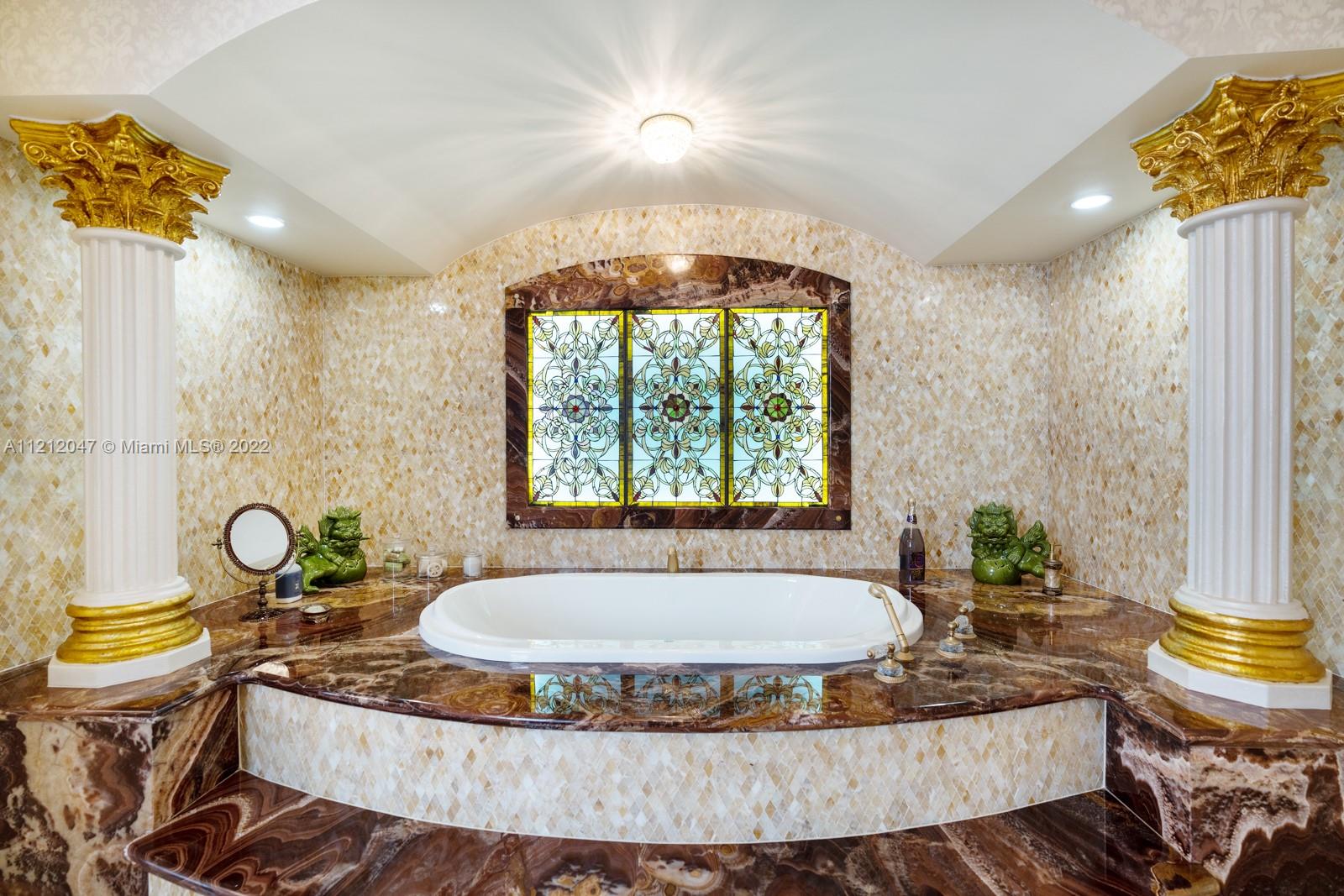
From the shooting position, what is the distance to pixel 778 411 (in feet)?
9.86

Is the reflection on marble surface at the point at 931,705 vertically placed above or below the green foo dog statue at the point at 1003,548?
below

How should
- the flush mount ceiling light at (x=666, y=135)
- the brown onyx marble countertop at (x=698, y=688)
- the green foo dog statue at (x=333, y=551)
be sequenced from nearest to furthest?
the brown onyx marble countertop at (x=698, y=688) → the flush mount ceiling light at (x=666, y=135) → the green foo dog statue at (x=333, y=551)

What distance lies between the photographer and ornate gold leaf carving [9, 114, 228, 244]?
1640 millimetres

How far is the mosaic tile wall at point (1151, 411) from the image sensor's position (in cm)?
173

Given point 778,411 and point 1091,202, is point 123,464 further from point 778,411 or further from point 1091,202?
point 1091,202

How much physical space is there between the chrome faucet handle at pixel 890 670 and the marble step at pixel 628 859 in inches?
13.6

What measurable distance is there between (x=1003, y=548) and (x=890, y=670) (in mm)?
1466

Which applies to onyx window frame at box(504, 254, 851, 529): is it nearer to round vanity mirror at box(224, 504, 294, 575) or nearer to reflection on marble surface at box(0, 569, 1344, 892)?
round vanity mirror at box(224, 504, 294, 575)

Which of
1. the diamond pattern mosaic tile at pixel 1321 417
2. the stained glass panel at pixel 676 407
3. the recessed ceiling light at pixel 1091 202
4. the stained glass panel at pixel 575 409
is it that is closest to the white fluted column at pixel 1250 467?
the diamond pattern mosaic tile at pixel 1321 417

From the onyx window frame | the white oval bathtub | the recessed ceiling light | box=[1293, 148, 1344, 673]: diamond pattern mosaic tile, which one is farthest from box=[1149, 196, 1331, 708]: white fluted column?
the onyx window frame

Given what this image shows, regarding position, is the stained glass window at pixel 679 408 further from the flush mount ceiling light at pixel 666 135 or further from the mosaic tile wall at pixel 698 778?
the mosaic tile wall at pixel 698 778

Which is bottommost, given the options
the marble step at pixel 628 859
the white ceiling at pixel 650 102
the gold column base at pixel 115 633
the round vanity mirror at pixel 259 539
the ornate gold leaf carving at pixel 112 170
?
the marble step at pixel 628 859

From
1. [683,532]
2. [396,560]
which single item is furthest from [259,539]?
[683,532]

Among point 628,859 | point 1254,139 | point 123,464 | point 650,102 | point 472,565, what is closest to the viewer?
point 628,859
